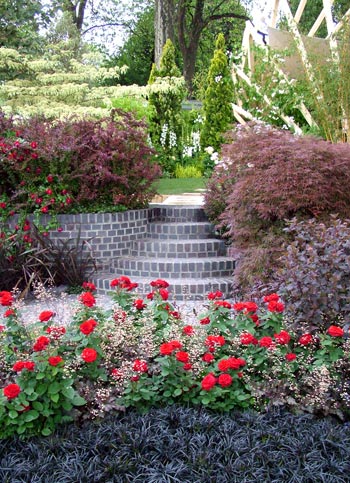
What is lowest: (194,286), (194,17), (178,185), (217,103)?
(194,286)

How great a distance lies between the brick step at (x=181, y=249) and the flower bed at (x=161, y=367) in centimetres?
341

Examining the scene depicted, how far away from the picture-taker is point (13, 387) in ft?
9.00

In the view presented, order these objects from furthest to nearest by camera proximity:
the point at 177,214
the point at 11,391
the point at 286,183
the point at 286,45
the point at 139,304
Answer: the point at 286,45, the point at 177,214, the point at 286,183, the point at 139,304, the point at 11,391

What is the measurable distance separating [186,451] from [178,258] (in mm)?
4222

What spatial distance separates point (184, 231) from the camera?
23.9ft

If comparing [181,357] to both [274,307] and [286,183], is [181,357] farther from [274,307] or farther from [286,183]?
[286,183]

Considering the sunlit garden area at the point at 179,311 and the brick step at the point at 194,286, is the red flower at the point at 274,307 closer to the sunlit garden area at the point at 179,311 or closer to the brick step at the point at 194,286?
the sunlit garden area at the point at 179,311

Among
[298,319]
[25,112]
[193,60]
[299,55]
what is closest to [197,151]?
[299,55]

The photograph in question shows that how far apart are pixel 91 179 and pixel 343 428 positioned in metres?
4.51

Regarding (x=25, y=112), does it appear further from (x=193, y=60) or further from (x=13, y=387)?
(x=193, y=60)

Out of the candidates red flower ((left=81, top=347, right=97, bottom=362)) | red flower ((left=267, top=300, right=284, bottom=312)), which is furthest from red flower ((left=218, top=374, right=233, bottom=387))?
red flower ((left=81, top=347, right=97, bottom=362))

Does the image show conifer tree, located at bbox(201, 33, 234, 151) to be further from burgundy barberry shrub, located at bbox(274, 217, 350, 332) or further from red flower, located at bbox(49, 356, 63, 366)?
red flower, located at bbox(49, 356, 63, 366)

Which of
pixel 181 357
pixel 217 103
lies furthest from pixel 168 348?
pixel 217 103

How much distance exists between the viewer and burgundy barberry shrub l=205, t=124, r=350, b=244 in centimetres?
539
